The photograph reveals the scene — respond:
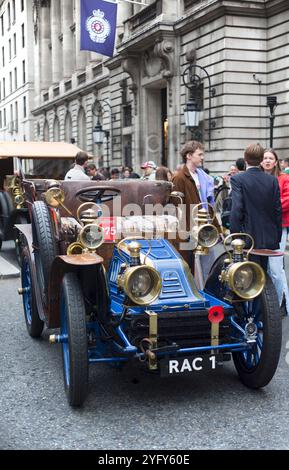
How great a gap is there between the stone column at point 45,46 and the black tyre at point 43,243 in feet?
151

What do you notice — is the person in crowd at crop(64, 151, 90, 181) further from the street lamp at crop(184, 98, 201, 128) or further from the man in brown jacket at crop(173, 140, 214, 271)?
the street lamp at crop(184, 98, 201, 128)

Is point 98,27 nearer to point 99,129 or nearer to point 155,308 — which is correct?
point 99,129

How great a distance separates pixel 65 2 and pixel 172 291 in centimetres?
4218

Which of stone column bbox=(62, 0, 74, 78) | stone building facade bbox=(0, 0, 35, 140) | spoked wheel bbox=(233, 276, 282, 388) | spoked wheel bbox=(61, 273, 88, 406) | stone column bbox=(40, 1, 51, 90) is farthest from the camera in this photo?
stone building facade bbox=(0, 0, 35, 140)

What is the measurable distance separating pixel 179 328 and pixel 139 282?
45cm

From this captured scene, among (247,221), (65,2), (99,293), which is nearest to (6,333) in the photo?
(99,293)

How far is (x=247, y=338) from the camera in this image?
13.7 feet

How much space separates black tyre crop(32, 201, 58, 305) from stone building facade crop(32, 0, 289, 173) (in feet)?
52.9

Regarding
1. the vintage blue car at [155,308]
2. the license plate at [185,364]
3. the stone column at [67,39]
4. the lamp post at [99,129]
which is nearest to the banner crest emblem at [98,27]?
the lamp post at [99,129]

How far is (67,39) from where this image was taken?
43281 millimetres

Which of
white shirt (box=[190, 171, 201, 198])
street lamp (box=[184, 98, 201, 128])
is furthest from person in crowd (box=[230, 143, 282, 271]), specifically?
street lamp (box=[184, 98, 201, 128])

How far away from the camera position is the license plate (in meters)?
3.92

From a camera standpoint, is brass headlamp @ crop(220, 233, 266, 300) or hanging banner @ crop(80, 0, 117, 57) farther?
hanging banner @ crop(80, 0, 117, 57)

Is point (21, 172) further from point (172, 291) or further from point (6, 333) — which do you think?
point (172, 291)
